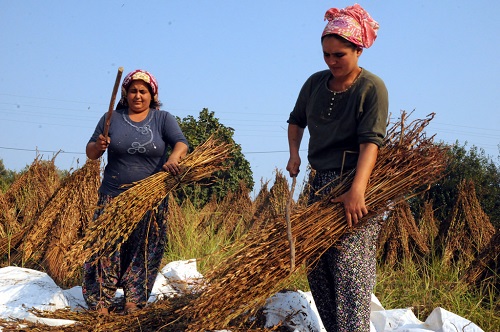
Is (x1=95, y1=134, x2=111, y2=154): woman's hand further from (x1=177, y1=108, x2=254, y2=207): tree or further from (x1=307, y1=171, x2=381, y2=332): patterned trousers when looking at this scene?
(x1=177, y1=108, x2=254, y2=207): tree

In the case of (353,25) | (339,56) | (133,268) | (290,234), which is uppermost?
(353,25)

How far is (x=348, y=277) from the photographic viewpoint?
307cm

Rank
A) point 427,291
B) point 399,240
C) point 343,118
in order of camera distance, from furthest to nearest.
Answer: point 399,240
point 427,291
point 343,118

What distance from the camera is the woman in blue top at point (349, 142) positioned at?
302 cm

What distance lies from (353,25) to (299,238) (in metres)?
1.06

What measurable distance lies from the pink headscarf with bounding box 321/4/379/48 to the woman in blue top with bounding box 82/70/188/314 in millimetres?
1498

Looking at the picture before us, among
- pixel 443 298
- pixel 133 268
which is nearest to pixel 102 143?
pixel 133 268

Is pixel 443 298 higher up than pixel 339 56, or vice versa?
pixel 339 56

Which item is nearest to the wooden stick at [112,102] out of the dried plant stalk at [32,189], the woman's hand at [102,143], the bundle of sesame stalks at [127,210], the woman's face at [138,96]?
the woman's hand at [102,143]

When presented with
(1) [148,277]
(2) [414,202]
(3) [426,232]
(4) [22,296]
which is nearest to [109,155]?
(1) [148,277]

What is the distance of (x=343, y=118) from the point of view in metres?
3.12

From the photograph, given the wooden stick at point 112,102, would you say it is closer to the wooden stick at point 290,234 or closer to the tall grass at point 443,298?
the wooden stick at point 290,234

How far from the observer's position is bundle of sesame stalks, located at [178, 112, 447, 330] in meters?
3.02

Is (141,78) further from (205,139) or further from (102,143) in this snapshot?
(205,139)
